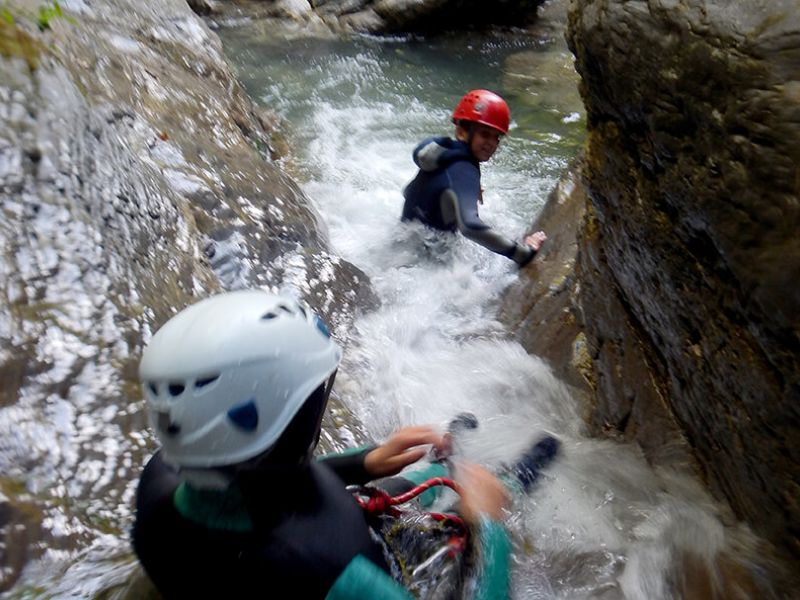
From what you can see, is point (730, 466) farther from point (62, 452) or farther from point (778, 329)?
point (62, 452)

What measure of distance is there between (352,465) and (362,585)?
2.44ft

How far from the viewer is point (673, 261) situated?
91.2 inches

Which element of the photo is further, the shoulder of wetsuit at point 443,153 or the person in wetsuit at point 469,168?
the shoulder of wetsuit at point 443,153

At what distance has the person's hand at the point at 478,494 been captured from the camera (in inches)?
80.8

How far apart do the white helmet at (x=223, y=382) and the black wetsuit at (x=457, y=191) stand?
11.7ft

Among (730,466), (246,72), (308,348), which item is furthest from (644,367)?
(246,72)

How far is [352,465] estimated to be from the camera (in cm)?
224

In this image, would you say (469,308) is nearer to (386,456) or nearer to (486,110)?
(486,110)

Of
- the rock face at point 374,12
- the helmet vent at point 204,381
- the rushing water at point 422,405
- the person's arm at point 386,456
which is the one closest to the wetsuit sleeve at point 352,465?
the person's arm at point 386,456

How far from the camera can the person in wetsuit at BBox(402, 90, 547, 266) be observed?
5.01 m

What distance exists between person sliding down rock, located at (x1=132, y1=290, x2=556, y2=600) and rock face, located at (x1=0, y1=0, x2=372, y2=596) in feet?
2.18

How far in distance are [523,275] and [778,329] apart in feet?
11.0

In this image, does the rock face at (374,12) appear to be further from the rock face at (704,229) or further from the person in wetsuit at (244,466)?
the person in wetsuit at (244,466)

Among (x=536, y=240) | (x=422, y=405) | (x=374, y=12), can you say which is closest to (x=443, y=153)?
(x=536, y=240)
